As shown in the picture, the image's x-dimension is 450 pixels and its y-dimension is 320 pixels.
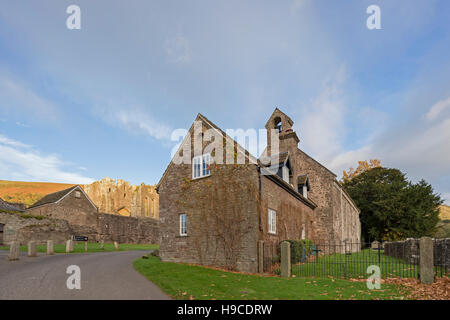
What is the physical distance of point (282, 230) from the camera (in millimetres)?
18312

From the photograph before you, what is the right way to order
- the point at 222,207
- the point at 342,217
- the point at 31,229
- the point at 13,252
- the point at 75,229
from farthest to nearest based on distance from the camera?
the point at 75,229 → the point at 342,217 → the point at 31,229 → the point at 222,207 → the point at 13,252

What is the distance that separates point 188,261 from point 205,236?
190 cm

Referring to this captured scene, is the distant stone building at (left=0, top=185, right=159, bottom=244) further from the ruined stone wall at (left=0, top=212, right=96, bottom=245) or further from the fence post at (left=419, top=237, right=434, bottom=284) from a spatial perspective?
the fence post at (left=419, top=237, right=434, bottom=284)

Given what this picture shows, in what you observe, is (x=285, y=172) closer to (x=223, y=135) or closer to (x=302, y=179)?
(x=302, y=179)

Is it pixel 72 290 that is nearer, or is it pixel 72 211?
pixel 72 290

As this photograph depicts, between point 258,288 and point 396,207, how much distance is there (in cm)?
3854

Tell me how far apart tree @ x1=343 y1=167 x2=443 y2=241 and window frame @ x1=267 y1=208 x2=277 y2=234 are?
30558 millimetres

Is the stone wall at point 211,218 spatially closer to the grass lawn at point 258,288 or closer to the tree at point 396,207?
the grass lawn at point 258,288

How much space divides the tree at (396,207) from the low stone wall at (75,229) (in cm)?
3199

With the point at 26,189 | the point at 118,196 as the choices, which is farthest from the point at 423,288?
the point at 26,189

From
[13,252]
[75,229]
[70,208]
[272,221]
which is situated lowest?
[75,229]

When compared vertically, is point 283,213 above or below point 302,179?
below

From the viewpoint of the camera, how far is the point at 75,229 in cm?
3428

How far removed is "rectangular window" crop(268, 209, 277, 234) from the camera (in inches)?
658
